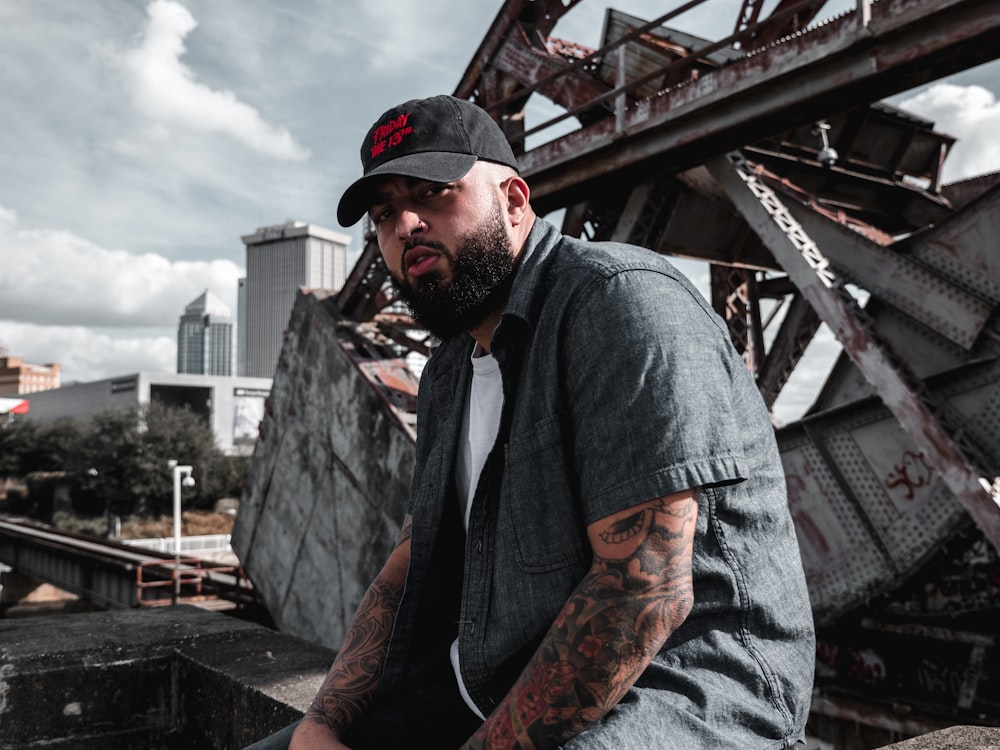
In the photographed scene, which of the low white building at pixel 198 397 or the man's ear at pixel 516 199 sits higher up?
the low white building at pixel 198 397

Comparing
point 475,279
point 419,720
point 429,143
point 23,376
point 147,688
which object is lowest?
point 147,688

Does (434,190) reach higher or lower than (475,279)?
higher

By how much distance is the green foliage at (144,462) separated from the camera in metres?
55.0

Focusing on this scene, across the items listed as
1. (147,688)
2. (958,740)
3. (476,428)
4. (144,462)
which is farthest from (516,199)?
(144,462)

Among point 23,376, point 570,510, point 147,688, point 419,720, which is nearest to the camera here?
point 570,510

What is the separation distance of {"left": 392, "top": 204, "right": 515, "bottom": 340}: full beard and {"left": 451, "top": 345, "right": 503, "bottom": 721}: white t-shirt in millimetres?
135

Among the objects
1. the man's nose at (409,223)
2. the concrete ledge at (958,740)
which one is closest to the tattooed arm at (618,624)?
the concrete ledge at (958,740)

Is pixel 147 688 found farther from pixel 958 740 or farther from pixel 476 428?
pixel 958 740

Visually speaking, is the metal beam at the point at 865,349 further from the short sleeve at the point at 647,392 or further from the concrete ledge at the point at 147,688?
the short sleeve at the point at 647,392

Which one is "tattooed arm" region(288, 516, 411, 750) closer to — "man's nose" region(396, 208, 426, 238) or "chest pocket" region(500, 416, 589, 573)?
"chest pocket" region(500, 416, 589, 573)

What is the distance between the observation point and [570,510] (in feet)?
4.95

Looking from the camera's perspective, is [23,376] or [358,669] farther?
[23,376]

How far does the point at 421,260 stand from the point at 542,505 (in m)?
0.72

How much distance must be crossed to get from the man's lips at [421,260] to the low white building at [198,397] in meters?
78.2
